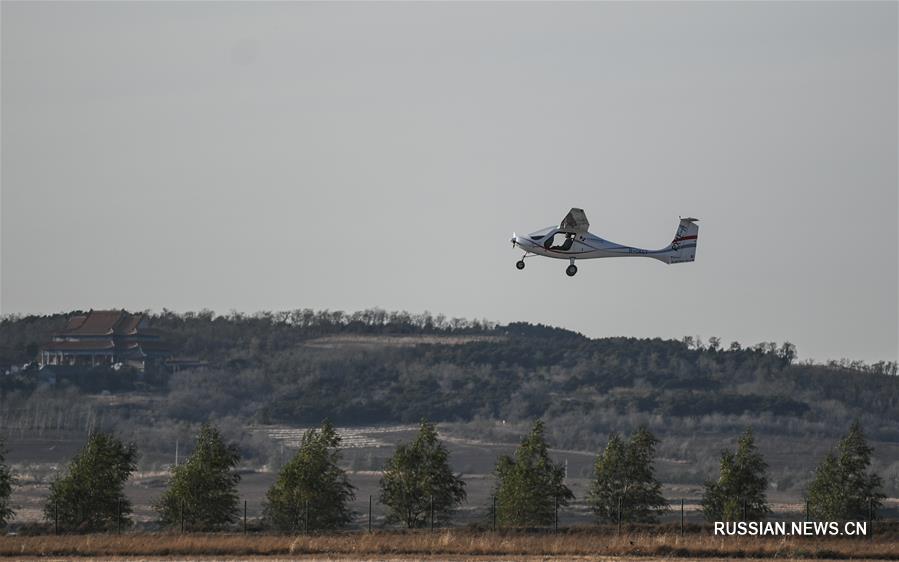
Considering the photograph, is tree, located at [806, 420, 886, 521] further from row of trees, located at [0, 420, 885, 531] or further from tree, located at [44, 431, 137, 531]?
tree, located at [44, 431, 137, 531]

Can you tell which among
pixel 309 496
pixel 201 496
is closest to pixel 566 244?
pixel 309 496

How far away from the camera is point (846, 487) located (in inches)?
3691

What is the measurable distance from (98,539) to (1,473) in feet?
45.0

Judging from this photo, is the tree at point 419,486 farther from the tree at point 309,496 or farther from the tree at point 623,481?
the tree at point 623,481

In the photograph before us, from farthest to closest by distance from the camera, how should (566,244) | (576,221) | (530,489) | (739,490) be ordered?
(739,490) → (530,489) → (566,244) → (576,221)

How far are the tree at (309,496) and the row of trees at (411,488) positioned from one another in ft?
0.17

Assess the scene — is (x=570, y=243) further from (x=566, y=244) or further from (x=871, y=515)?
(x=871, y=515)

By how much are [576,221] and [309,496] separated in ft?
71.6

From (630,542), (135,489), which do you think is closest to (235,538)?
(630,542)

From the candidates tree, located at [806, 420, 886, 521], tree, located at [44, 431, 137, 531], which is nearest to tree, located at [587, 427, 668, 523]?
tree, located at [806, 420, 886, 521]

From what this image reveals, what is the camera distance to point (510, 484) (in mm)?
90188

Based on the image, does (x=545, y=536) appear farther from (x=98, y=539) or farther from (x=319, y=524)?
(x=98, y=539)

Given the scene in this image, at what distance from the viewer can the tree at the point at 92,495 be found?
3351 inches

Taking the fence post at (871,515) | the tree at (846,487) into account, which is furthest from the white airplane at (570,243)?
the tree at (846,487)
